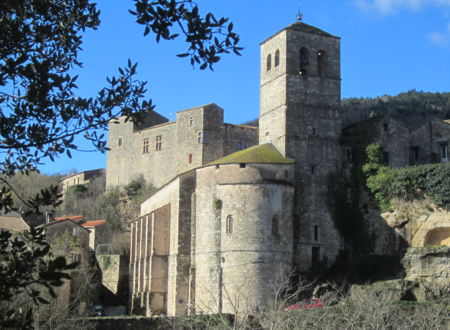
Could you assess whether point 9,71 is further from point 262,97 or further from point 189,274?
point 262,97

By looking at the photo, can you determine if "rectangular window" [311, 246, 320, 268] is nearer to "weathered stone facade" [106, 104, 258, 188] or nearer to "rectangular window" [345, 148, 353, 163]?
"rectangular window" [345, 148, 353, 163]

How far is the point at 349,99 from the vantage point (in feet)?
363

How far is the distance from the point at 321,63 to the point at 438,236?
39.1 feet

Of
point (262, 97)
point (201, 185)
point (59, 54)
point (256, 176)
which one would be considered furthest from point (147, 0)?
point (262, 97)

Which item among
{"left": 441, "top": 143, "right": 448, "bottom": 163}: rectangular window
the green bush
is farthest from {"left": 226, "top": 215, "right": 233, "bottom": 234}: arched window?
{"left": 441, "top": 143, "right": 448, "bottom": 163}: rectangular window

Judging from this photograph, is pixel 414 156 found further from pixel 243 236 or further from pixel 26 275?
pixel 26 275

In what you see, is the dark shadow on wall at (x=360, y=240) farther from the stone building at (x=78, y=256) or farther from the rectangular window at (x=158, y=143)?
the rectangular window at (x=158, y=143)

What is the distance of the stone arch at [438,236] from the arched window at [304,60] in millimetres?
11310

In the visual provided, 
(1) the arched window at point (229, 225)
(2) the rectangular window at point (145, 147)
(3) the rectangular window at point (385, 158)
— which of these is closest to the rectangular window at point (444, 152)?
(3) the rectangular window at point (385, 158)

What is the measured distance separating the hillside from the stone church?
157 feet

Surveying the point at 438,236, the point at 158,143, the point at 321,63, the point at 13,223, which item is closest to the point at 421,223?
the point at 438,236

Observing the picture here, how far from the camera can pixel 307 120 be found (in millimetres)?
38406

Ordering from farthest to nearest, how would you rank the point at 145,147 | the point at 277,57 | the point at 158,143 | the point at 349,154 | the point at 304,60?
the point at 145,147
the point at 158,143
the point at 277,57
the point at 304,60
the point at 349,154

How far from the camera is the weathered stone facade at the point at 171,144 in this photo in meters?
53.0
